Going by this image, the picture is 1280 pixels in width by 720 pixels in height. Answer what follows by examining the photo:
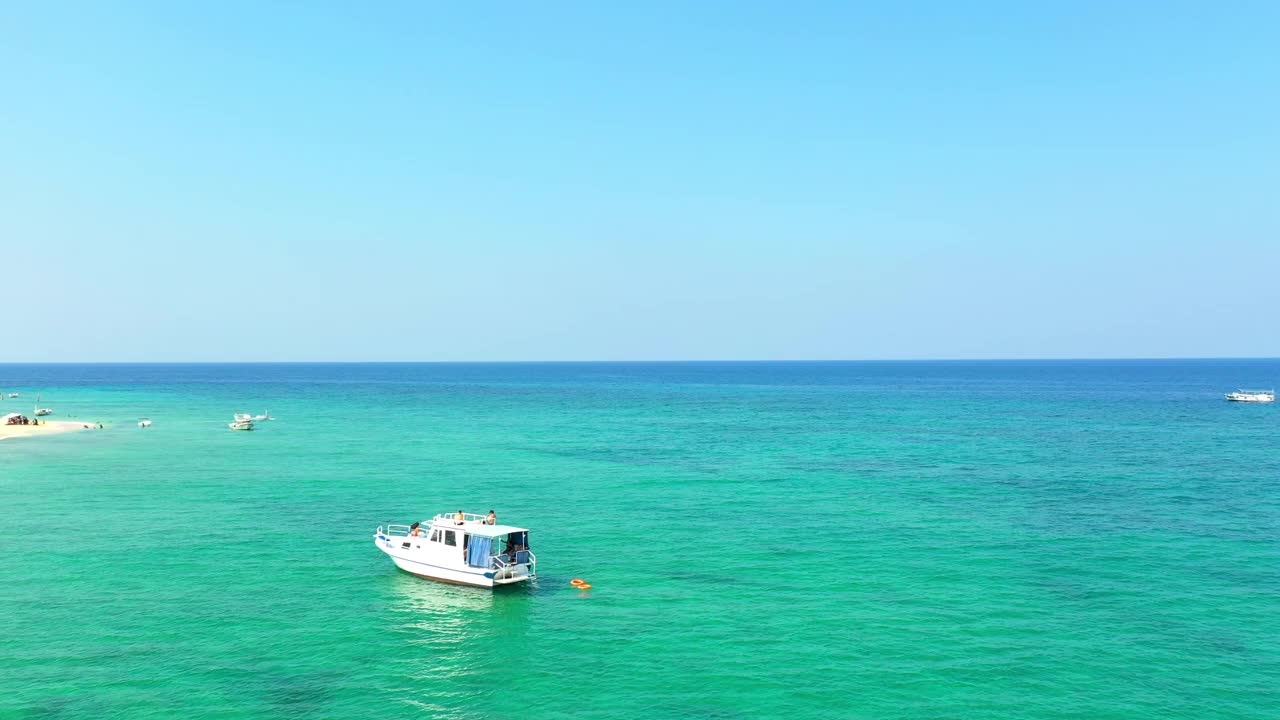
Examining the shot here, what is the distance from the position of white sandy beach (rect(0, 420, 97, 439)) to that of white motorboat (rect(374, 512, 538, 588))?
92968 mm

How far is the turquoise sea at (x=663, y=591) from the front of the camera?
30.0m

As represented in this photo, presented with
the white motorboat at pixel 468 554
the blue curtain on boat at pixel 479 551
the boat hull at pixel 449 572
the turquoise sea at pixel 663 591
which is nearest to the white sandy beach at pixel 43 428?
the turquoise sea at pixel 663 591

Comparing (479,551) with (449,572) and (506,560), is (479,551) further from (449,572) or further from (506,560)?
(449,572)

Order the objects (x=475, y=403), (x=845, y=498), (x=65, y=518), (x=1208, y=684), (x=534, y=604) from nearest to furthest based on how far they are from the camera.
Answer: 1. (x=1208, y=684)
2. (x=534, y=604)
3. (x=65, y=518)
4. (x=845, y=498)
5. (x=475, y=403)

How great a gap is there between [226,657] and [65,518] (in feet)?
111

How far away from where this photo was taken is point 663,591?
4156cm

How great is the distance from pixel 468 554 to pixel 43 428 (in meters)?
106

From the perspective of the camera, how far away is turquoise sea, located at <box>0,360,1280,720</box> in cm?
3000

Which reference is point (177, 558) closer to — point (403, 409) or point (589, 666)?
point (589, 666)

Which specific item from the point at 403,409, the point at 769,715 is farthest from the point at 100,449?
the point at 769,715

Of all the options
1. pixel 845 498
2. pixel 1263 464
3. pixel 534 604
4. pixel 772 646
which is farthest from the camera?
pixel 1263 464

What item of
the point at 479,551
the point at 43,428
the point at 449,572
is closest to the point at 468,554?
the point at 479,551

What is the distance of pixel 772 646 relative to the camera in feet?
113

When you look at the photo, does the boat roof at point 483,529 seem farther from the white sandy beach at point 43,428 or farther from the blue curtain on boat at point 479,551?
the white sandy beach at point 43,428
